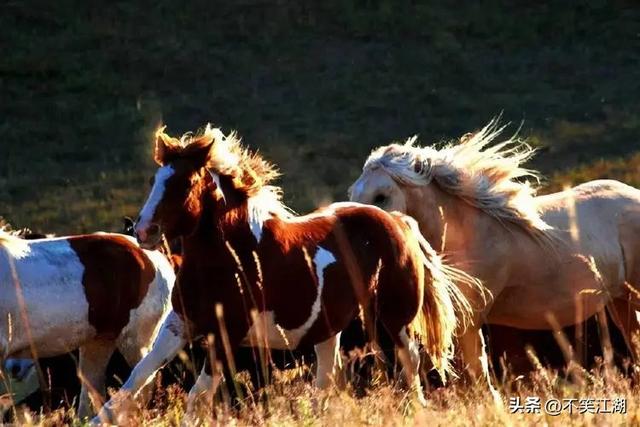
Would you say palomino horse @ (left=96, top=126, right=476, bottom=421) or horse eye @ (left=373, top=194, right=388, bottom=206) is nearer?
palomino horse @ (left=96, top=126, right=476, bottom=421)

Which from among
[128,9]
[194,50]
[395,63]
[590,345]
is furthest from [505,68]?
[590,345]

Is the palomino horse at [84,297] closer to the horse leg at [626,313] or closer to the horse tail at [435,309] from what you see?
the horse tail at [435,309]

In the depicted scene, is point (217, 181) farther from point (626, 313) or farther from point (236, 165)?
point (626, 313)

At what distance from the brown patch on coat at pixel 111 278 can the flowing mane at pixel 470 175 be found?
5.17 feet

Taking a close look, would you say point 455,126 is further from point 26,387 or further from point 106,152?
point 26,387

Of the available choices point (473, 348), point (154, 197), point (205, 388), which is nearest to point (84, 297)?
point (154, 197)

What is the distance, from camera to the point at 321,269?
781 cm

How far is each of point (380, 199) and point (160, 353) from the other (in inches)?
99.0

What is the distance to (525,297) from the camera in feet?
30.4

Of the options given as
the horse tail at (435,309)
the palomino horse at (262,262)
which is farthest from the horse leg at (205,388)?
the horse tail at (435,309)

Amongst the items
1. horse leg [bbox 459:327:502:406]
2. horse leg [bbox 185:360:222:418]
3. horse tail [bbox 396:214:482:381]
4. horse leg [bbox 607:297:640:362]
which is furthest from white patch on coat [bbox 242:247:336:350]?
horse leg [bbox 607:297:640:362]

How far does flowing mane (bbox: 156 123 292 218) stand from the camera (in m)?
7.44

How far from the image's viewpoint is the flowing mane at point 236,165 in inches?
293

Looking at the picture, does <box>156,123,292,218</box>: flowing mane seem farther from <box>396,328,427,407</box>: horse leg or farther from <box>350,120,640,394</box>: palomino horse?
<box>350,120,640,394</box>: palomino horse
